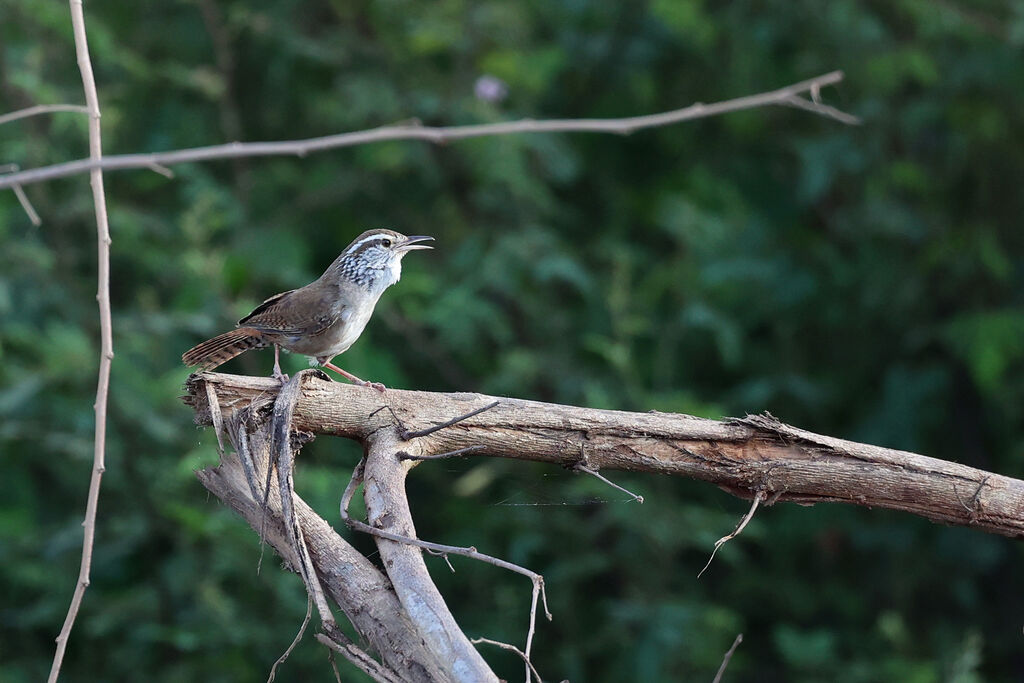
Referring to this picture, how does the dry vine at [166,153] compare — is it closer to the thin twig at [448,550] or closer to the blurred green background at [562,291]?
the thin twig at [448,550]

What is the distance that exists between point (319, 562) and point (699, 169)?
4.59 metres

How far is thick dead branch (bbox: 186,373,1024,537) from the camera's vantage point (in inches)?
90.4

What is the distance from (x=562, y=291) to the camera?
592 centimetres

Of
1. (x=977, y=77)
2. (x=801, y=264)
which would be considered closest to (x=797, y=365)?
(x=801, y=264)

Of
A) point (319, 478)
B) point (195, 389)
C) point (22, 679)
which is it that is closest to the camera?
point (195, 389)

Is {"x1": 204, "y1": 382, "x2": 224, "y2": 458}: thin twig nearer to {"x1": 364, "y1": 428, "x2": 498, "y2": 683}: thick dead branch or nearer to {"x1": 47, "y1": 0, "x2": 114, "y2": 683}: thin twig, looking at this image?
{"x1": 364, "y1": 428, "x2": 498, "y2": 683}: thick dead branch

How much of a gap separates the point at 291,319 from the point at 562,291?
9.88 feet

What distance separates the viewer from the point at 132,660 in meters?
5.06

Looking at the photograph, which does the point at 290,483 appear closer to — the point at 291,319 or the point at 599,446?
the point at 599,446

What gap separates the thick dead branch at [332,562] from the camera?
6.19 ft

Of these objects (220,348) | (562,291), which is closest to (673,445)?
(220,348)

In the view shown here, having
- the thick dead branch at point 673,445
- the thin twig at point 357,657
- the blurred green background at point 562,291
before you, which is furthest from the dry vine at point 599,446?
the blurred green background at point 562,291

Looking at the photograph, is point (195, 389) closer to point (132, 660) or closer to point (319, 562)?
point (319, 562)

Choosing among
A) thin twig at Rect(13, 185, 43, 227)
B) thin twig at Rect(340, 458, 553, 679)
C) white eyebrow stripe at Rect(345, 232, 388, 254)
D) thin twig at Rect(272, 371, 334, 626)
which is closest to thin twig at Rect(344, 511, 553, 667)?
thin twig at Rect(340, 458, 553, 679)
